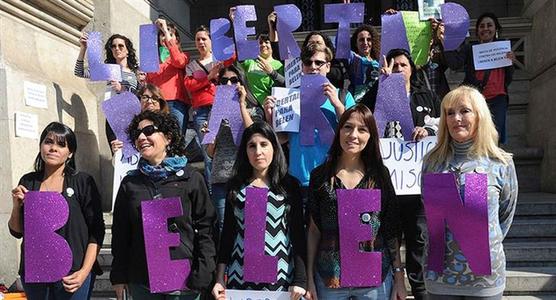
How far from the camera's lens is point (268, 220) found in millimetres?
3223

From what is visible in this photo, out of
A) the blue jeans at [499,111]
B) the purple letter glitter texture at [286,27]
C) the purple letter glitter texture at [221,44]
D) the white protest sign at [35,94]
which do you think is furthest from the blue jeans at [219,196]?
Result: the blue jeans at [499,111]

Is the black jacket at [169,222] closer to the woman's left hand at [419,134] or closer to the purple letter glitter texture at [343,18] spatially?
the woman's left hand at [419,134]

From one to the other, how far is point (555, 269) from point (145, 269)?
384 cm

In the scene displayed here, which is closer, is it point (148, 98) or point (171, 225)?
point (171, 225)

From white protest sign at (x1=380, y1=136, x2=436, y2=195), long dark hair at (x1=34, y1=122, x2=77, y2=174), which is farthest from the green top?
long dark hair at (x1=34, y1=122, x2=77, y2=174)

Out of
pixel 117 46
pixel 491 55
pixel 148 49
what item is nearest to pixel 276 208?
pixel 148 49

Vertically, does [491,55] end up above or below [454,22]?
below

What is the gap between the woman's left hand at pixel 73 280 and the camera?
131 inches

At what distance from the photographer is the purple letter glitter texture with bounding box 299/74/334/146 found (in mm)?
4172

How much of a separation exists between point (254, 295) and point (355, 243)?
0.65 metres

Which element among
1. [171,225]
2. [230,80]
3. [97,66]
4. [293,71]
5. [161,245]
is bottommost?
[161,245]

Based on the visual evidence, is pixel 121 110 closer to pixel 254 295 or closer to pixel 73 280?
pixel 73 280

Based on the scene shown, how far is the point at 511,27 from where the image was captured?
28.8 ft

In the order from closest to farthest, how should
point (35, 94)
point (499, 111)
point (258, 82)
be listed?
point (258, 82) → point (35, 94) → point (499, 111)
